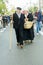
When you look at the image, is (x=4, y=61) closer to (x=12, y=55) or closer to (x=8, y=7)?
(x=12, y=55)

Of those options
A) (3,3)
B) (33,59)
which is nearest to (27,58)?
(33,59)

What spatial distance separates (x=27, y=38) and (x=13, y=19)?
216cm

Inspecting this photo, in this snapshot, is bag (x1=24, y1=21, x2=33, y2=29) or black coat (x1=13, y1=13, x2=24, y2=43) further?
bag (x1=24, y1=21, x2=33, y2=29)

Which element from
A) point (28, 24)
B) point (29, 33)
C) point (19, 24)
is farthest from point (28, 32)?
point (19, 24)

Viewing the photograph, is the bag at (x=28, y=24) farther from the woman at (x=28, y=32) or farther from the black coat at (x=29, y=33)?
the black coat at (x=29, y=33)

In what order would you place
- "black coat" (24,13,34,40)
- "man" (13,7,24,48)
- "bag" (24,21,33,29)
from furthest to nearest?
"black coat" (24,13,34,40), "bag" (24,21,33,29), "man" (13,7,24,48)

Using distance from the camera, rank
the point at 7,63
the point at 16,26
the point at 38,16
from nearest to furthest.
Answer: the point at 7,63 < the point at 16,26 < the point at 38,16

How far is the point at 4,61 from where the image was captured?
396 inches

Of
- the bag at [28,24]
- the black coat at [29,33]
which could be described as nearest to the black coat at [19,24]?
the bag at [28,24]

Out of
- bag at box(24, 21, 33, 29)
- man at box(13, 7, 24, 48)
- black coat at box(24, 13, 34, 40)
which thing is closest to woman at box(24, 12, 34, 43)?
black coat at box(24, 13, 34, 40)

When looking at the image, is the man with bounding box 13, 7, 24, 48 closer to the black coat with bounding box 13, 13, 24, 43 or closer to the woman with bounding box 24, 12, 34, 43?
the black coat with bounding box 13, 13, 24, 43

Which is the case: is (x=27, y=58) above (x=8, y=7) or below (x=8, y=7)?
above

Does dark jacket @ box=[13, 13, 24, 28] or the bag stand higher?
dark jacket @ box=[13, 13, 24, 28]

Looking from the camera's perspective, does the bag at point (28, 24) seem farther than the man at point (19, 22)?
Yes
